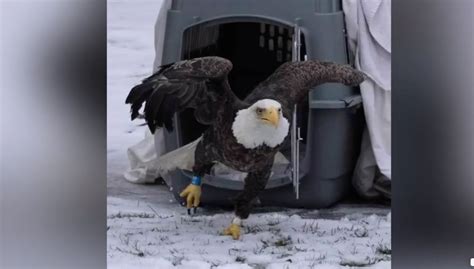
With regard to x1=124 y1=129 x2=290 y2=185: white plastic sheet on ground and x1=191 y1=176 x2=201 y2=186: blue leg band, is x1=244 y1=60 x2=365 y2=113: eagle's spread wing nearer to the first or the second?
x1=124 y1=129 x2=290 y2=185: white plastic sheet on ground

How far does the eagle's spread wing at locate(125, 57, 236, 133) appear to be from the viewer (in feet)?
15.1

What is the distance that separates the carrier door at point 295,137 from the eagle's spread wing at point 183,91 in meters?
0.27

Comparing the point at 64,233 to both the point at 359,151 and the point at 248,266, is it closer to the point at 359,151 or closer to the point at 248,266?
the point at 248,266

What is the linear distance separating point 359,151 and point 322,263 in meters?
0.47

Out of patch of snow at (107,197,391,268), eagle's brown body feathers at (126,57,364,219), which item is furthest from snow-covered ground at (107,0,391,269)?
eagle's brown body feathers at (126,57,364,219)

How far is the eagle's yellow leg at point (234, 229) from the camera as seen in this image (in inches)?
191

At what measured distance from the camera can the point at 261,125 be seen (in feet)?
15.0

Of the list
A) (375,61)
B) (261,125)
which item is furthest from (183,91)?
(375,61)

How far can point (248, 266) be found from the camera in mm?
4770

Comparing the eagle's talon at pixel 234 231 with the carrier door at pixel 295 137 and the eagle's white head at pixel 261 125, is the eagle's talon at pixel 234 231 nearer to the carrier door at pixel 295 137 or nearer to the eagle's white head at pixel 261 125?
the carrier door at pixel 295 137

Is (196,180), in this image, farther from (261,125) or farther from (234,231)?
(261,125)

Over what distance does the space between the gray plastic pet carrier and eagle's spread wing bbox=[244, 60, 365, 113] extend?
4 centimetres

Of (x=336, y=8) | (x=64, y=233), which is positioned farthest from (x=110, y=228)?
(x=336, y=8)

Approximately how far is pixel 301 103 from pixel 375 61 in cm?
33
